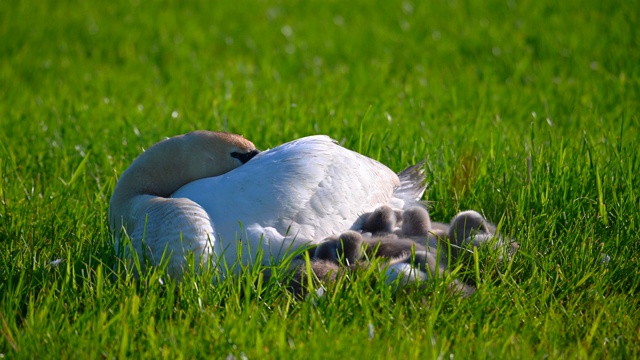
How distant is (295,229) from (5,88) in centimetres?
544

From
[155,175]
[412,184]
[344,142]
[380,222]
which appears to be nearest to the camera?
[380,222]

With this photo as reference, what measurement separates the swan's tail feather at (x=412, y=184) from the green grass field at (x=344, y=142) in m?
0.18

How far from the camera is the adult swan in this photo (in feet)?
12.1

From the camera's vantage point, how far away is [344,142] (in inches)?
222

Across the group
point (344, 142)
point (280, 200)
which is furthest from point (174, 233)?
point (344, 142)

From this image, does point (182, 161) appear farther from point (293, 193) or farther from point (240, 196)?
point (293, 193)

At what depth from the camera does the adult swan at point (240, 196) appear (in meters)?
3.70

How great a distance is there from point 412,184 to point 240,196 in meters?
1.26

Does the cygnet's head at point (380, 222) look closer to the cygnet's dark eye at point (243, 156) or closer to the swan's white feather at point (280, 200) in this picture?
the swan's white feather at point (280, 200)

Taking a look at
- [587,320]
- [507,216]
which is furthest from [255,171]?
[587,320]

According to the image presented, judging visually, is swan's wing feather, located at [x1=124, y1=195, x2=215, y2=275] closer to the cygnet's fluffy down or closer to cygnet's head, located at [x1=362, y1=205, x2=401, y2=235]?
the cygnet's fluffy down

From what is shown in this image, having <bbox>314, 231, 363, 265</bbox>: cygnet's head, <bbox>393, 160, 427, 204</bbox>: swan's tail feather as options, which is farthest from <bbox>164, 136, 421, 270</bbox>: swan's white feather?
<bbox>393, 160, 427, 204</bbox>: swan's tail feather

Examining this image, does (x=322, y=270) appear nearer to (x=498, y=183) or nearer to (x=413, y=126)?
(x=498, y=183)

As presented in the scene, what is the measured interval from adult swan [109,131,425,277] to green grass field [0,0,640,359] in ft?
0.59
